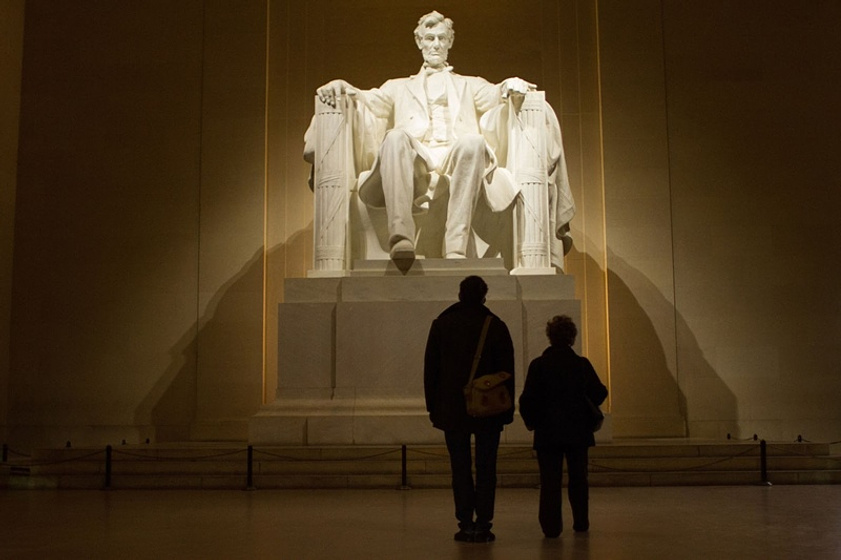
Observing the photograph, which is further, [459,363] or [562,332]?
[562,332]

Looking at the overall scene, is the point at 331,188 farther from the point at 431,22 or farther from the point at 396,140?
the point at 431,22

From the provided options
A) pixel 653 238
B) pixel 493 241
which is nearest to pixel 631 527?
pixel 493 241

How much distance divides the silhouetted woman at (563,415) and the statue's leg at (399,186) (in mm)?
3275

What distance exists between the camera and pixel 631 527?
184 inches

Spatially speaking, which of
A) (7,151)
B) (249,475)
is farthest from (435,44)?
(7,151)

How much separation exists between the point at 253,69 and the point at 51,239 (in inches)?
109

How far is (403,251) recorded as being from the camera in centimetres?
770

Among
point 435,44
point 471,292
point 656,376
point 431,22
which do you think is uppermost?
point 431,22

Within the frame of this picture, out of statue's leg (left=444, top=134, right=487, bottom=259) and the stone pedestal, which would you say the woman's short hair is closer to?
the stone pedestal

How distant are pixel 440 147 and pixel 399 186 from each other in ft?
Result: 2.94

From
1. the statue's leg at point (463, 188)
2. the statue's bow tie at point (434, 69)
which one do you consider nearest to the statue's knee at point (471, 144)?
the statue's leg at point (463, 188)

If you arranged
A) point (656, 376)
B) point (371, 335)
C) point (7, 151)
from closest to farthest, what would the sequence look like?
point (371, 335) → point (656, 376) → point (7, 151)

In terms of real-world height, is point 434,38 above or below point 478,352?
above

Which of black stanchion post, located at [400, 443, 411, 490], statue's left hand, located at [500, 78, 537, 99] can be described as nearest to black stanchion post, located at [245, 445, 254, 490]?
black stanchion post, located at [400, 443, 411, 490]
